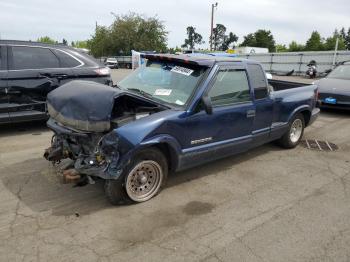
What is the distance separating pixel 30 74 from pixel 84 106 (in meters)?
3.28

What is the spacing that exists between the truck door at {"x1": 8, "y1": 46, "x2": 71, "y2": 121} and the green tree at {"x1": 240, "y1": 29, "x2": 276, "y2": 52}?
8756cm

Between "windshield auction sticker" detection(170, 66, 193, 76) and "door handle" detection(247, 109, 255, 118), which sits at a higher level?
"windshield auction sticker" detection(170, 66, 193, 76)

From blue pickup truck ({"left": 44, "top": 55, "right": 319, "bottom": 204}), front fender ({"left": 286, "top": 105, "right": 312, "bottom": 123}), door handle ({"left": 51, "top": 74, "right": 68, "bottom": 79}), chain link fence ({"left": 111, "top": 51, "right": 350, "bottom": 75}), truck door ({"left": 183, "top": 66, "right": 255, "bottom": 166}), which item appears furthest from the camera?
chain link fence ({"left": 111, "top": 51, "right": 350, "bottom": 75})

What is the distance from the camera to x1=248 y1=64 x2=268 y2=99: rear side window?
5.28 metres

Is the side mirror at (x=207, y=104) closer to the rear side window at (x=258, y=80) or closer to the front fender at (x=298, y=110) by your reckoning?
the rear side window at (x=258, y=80)

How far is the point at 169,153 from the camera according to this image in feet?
13.9

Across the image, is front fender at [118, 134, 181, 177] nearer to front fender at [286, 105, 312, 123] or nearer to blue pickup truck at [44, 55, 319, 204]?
blue pickup truck at [44, 55, 319, 204]

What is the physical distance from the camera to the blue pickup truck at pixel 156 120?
376 cm

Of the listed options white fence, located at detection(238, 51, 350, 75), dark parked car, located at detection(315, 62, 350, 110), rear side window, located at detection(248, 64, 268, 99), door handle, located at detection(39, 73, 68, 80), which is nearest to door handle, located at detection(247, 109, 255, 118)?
rear side window, located at detection(248, 64, 268, 99)

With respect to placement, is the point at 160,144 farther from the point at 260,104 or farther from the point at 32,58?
the point at 32,58

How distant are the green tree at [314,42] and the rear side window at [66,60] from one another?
6920 centimetres

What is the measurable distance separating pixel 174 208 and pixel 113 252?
1.05 metres

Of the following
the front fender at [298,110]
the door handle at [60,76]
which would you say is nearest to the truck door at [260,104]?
the front fender at [298,110]

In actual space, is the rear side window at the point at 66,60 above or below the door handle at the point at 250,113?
above
